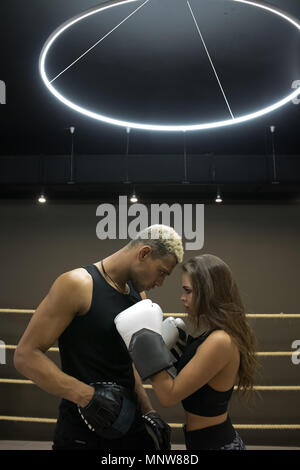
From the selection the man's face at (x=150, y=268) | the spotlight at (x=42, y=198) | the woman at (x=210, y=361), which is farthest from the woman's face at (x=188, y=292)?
the spotlight at (x=42, y=198)

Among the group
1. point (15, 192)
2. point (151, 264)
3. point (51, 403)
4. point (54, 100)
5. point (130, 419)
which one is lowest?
point (51, 403)

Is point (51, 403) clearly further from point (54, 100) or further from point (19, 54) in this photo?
point (19, 54)

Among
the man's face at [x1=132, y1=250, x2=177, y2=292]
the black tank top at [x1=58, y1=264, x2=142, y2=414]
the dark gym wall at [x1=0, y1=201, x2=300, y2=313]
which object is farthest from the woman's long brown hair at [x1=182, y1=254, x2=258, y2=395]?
the dark gym wall at [x1=0, y1=201, x2=300, y2=313]

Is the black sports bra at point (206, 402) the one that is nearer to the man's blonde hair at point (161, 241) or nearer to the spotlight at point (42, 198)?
the man's blonde hair at point (161, 241)

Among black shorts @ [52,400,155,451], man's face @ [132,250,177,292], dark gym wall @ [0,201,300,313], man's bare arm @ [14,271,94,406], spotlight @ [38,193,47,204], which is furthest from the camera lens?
dark gym wall @ [0,201,300,313]

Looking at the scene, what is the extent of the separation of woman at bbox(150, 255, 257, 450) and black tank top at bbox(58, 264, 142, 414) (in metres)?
0.19

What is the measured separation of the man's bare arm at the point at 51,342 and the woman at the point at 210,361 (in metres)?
0.31

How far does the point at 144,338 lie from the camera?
1511 mm

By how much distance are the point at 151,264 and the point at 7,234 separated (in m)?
3.58

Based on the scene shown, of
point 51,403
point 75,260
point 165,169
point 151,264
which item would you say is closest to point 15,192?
point 75,260

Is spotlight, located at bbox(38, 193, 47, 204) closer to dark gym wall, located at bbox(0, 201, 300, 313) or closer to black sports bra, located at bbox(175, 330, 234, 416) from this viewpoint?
dark gym wall, located at bbox(0, 201, 300, 313)

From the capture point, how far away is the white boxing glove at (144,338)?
4.88ft

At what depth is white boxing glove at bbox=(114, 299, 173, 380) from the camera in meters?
1.49

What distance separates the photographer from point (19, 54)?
2979 millimetres
